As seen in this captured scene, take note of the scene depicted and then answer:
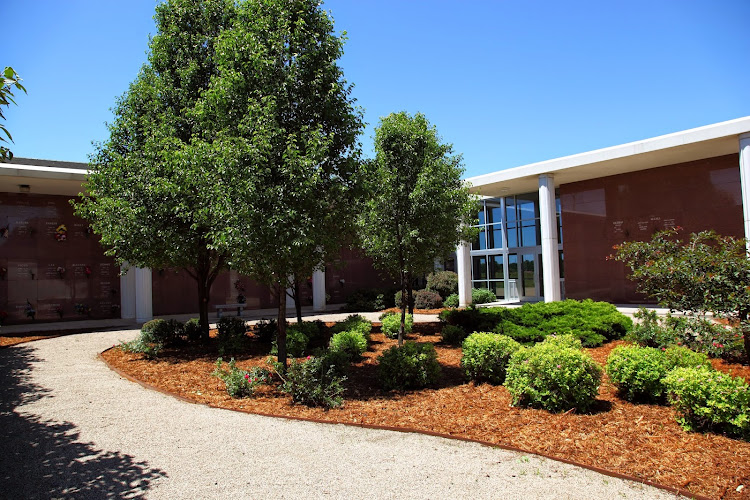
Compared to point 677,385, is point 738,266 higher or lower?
higher

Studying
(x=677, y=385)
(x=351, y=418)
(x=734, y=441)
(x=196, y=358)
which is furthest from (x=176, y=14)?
(x=734, y=441)

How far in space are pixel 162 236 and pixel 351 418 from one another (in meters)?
6.09

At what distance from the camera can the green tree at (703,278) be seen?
4.73 m

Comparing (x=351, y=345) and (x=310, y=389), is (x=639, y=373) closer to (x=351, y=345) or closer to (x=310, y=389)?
(x=310, y=389)

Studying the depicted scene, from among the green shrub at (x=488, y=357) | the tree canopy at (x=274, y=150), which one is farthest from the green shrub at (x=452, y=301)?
the tree canopy at (x=274, y=150)

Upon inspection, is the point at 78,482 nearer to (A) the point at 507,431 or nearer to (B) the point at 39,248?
(A) the point at 507,431

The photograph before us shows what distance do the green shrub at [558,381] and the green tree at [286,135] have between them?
3.20 meters

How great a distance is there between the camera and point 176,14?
10.4 metres

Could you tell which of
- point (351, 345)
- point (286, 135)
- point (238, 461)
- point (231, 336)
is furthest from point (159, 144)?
point (238, 461)

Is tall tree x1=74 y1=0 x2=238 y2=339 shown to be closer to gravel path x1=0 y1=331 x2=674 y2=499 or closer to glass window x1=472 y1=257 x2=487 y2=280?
gravel path x1=0 y1=331 x2=674 y2=499

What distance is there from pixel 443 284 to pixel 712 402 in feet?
57.9

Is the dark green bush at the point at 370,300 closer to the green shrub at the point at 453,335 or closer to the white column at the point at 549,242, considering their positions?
the white column at the point at 549,242

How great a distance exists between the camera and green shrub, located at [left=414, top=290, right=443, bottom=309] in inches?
805

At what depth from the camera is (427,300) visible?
20.5 metres
